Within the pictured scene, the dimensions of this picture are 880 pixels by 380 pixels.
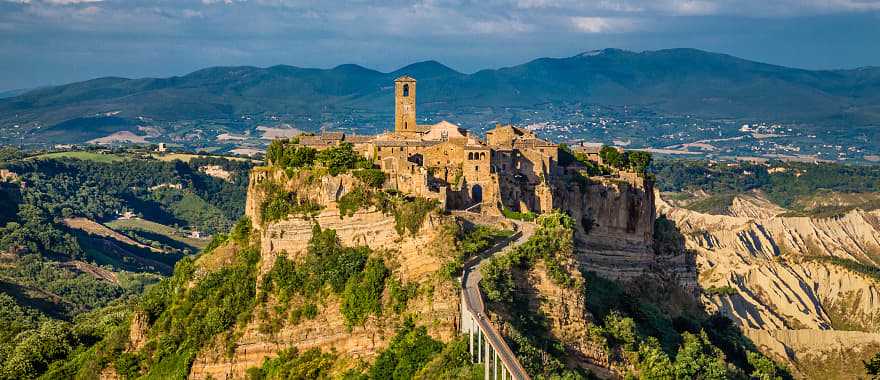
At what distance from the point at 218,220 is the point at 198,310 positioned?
110846mm

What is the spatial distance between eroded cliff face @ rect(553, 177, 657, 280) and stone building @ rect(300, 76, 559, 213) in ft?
6.25

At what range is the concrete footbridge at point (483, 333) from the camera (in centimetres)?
3625

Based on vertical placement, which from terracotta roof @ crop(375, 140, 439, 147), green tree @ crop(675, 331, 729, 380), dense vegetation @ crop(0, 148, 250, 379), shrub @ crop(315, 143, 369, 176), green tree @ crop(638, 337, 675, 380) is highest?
terracotta roof @ crop(375, 140, 439, 147)

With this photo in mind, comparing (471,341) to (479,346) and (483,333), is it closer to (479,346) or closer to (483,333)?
(479,346)

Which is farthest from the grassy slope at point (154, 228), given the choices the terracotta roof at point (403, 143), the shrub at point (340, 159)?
the terracotta roof at point (403, 143)

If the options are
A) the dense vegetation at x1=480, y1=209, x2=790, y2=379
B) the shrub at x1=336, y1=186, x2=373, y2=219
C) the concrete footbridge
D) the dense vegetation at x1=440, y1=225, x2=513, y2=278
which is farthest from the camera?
the shrub at x1=336, y1=186, x2=373, y2=219

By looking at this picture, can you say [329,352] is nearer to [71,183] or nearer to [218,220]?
[218,220]

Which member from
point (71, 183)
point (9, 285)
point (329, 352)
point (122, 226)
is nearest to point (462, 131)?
point (329, 352)

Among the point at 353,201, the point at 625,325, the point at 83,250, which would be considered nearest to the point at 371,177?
the point at 353,201

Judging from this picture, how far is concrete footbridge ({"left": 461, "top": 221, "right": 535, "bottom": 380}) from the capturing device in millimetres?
36250

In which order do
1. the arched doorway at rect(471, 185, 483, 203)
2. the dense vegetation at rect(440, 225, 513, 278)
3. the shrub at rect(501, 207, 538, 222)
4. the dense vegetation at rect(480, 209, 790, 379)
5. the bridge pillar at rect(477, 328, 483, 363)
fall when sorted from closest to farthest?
the bridge pillar at rect(477, 328, 483, 363)
the dense vegetation at rect(480, 209, 790, 379)
the dense vegetation at rect(440, 225, 513, 278)
the shrub at rect(501, 207, 538, 222)
the arched doorway at rect(471, 185, 483, 203)

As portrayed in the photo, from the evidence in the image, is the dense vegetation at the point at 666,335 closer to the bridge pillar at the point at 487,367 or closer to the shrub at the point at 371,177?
the bridge pillar at the point at 487,367

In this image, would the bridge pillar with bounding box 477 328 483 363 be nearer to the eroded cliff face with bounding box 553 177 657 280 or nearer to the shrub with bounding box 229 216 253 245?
the eroded cliff face with bounding box 553 177 657 280

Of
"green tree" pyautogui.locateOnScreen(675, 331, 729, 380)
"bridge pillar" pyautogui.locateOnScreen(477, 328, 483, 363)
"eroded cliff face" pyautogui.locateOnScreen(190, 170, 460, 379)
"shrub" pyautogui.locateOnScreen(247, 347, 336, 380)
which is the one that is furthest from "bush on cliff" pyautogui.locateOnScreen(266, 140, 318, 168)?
"green tree" pyautogui.locateOnScreen(675, 331, 729, 380)
